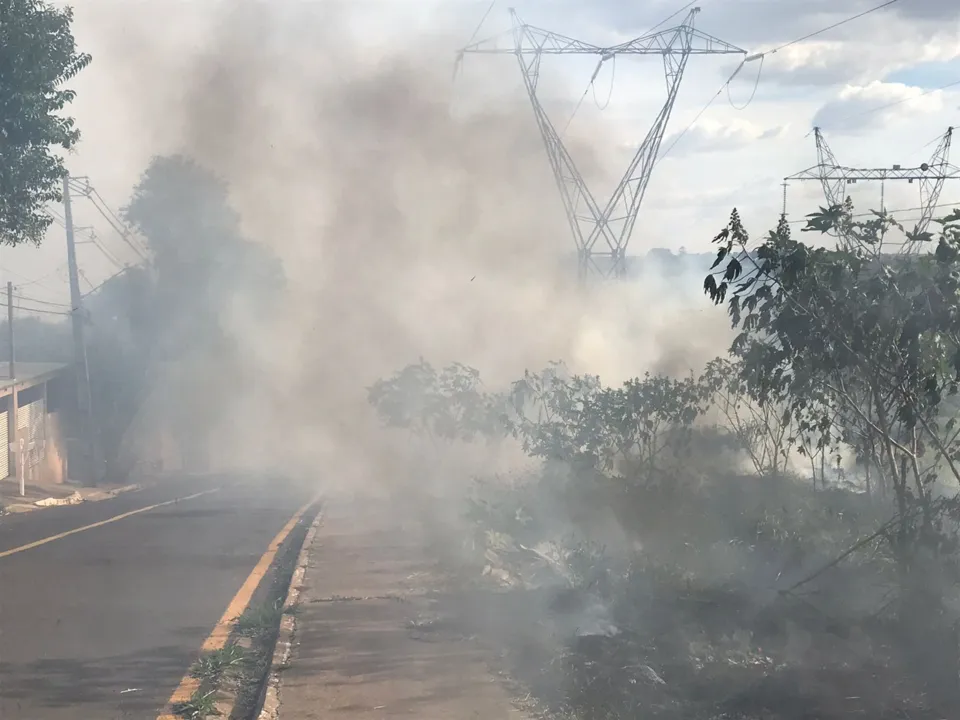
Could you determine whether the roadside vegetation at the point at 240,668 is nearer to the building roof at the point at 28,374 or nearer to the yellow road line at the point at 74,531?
the yellow road line at the point at 74,531

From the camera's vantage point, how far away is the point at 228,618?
10852 millimetres

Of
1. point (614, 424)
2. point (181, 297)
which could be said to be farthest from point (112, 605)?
point (181, 297)

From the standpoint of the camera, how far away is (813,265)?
8.40 meters

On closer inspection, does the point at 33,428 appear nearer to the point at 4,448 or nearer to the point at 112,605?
the point at 4,448

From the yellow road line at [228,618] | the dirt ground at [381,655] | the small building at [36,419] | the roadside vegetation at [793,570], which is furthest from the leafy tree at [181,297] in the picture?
the roadside vegetation at [793,570]

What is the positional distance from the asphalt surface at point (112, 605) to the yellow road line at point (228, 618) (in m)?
0.08

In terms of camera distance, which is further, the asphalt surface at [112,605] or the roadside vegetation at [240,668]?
the asphalt surface at [112,605]

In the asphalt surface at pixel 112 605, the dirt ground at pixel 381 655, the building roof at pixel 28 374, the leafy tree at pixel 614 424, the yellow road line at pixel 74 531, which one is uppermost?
the building roof at pixel 28 374

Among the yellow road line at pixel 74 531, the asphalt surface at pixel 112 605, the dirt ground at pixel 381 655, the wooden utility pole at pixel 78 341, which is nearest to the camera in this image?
the dirt ground at pixel 381 655

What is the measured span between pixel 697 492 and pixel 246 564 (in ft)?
23.2

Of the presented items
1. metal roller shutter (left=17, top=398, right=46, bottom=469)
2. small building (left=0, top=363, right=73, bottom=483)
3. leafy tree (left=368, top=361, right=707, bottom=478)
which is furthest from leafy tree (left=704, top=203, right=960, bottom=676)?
metal roller shutter (left=17, top=398, right=46, bottom=469)

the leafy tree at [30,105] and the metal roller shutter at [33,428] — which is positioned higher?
the leafy tree at [30,105]

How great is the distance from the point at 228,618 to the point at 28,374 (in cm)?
3567

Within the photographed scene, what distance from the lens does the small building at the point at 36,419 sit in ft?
121
